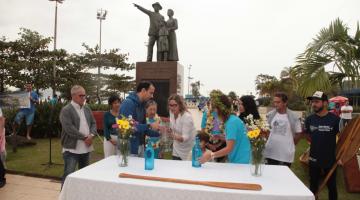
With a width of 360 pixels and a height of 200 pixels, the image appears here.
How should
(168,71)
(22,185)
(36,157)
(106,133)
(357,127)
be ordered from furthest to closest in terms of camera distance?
(168,71), (36,157), (22,185), (106,133), (357,127)

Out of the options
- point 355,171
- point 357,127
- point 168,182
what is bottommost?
point 355,171

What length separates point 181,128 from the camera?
13.8 feet

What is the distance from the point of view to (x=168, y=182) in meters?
2.49

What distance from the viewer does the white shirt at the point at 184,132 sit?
13.6 feet

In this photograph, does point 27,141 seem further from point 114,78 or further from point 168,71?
point 114,78

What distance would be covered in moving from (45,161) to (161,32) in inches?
199

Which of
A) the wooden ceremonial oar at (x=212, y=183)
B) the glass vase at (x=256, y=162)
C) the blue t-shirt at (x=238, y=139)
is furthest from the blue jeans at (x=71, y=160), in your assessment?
the glass vase at (x=256, y=162)

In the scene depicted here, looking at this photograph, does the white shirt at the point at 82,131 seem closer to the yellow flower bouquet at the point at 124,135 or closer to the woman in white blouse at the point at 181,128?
the woman in white blouse at the point at 181,128

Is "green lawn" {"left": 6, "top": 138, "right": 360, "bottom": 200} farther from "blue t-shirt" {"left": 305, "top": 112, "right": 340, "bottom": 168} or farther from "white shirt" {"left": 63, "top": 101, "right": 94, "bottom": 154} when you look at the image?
"white shirt" {"left": 63, "top": 101, "right": 94, "bottom": 154}

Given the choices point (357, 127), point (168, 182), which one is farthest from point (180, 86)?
point (168, 182)

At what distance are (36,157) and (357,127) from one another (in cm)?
665

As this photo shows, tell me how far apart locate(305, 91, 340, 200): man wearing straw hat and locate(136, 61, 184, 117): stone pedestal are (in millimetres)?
5837

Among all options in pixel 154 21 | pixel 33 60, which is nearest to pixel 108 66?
pixel 33 60

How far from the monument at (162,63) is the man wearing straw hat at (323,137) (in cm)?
587
